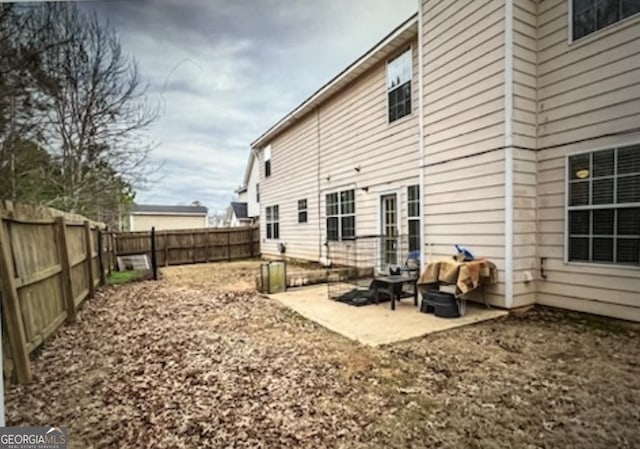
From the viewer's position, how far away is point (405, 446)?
2.00 meters

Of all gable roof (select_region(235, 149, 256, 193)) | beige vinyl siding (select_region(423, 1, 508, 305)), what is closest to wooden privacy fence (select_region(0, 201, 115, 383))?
beige vinyl siding (select_region(423, 1, 508, 305))

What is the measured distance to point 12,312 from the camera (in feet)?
8.98

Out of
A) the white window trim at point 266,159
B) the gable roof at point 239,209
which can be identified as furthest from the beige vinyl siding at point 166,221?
the white window trim at point 266,159

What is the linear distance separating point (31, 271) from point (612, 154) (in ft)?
21.6

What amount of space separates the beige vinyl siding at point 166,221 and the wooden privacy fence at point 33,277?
21745 mm

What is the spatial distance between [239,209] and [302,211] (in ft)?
53.1

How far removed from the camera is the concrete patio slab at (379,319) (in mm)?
4059

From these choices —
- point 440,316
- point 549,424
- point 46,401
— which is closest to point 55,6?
point 46,401

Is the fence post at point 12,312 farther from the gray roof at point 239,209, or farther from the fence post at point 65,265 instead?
the gray roof at point 239,209

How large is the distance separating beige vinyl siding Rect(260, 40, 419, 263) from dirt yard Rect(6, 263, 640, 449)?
3936 mm

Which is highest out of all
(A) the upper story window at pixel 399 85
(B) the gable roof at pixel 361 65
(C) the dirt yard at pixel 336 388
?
(B) the gable roof at pixel 361 65

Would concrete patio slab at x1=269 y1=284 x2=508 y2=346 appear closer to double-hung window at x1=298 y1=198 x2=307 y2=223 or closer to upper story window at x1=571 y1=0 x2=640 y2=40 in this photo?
upper story window at x1=571 y1=0 x2=640 y2=40

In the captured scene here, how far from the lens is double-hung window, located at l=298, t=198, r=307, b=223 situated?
37.7ft

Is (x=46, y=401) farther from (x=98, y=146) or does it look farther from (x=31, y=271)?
(x=98, y=146)
